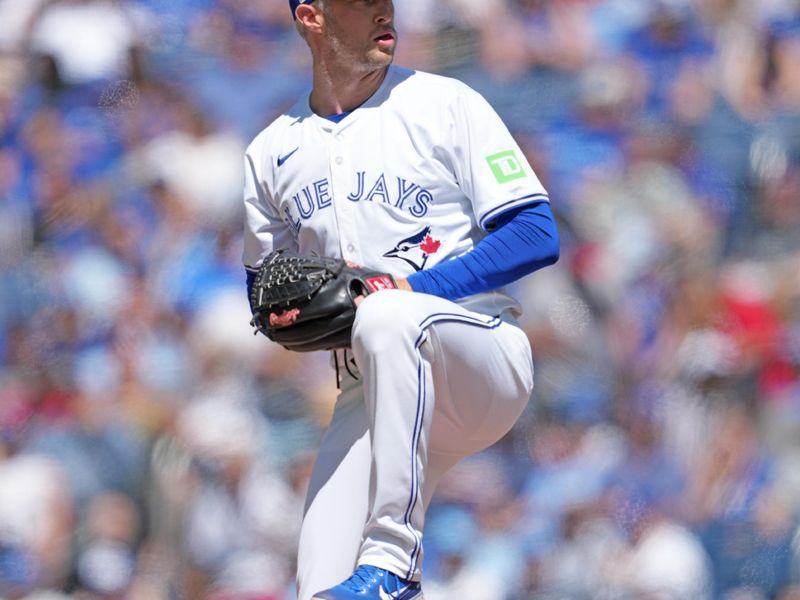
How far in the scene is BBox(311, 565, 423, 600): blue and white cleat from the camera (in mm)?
1817

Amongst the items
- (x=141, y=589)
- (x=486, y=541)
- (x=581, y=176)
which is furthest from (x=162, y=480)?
(x=581, y=176)

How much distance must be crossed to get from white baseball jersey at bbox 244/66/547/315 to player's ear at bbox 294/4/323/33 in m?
0.18

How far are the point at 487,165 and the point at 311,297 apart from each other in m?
0.41

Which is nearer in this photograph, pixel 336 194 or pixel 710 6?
pixel 336 194

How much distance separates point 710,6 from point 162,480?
7.11 feet

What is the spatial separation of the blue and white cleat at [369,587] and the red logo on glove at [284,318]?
16.5 inches

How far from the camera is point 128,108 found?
3.93 metres

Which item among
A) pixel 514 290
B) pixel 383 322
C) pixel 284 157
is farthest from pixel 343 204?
pixel 514 290

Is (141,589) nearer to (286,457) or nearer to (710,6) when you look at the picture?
(286,457)

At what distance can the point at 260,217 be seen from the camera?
251cm

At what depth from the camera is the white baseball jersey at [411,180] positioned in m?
2.23

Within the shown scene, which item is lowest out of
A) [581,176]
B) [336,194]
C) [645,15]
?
[581,176]

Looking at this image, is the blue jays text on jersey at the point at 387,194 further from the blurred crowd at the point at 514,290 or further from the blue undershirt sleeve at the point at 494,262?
the blurred crowd at the point at 514,290

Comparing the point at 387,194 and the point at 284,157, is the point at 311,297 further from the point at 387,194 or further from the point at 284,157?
the point at 284,157
